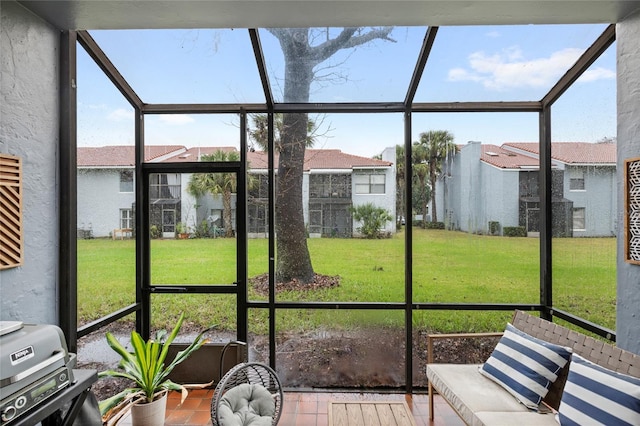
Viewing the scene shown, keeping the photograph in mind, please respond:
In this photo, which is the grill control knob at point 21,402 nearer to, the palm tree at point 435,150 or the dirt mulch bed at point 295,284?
the dirt mulch bed at point 295,284

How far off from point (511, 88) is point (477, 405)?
2.54 metres

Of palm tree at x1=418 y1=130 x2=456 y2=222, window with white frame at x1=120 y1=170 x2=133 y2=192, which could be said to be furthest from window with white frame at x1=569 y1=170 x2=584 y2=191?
window with white frame at x1=120 y1=170 x2=133 y2=192

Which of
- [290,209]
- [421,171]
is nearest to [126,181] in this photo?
[290,209]

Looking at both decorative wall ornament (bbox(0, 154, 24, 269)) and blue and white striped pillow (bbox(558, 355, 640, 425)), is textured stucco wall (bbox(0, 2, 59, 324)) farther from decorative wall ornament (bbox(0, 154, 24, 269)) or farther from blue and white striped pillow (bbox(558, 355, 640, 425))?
blue and white striped pillow (bbox(558, 355, 640, 425))

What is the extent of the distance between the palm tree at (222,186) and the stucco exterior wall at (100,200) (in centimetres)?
59

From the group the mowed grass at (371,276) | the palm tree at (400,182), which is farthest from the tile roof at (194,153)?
the palm tree at (400,182)

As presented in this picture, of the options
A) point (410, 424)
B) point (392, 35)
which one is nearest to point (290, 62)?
point (392, 35)

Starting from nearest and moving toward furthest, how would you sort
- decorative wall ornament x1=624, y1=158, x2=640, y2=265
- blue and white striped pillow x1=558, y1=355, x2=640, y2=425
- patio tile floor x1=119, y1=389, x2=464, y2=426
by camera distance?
blue and white striped pillow x1=558, y1=355, x2=640, y2=425 → decorative wall ornament x1=624, y1=158, x2=640, y2=265 → patio tile floor x1=119, y1=389, x2=464, y2=426

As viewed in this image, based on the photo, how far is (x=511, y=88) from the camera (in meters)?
2.98

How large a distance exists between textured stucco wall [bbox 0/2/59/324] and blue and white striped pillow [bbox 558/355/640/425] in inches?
124

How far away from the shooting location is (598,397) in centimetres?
178

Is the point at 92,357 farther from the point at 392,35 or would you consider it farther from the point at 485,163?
the point at 485,163

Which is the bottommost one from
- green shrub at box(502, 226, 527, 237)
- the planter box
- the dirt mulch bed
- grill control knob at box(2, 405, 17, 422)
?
the planter box

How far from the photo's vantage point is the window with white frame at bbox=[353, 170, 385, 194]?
3252 millimetres
